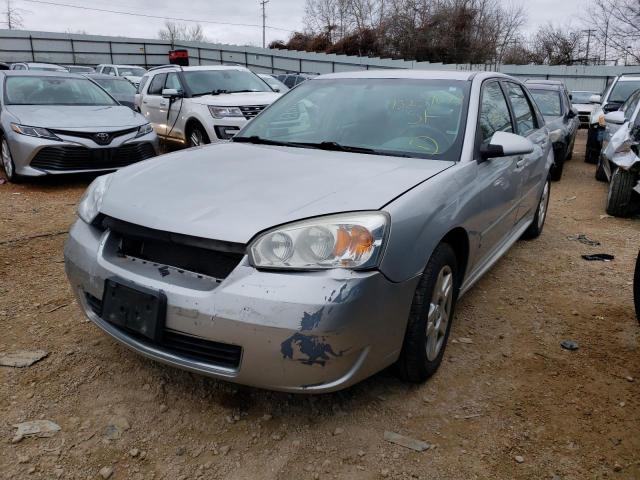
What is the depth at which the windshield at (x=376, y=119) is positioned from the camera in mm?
2908

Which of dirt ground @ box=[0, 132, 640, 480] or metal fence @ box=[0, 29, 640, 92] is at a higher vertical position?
metal fence @ box=[0, 29, 640, 92]

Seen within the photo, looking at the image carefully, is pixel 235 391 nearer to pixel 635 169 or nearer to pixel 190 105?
pixel 635 169

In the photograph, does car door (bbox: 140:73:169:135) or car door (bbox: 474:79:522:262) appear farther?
car door (bbox: 140:73:169:135)

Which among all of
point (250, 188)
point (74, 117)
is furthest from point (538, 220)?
point (74, 117)

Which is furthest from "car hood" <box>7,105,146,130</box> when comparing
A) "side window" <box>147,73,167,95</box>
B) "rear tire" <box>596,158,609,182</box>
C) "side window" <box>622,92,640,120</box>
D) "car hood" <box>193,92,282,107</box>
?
"rear tire" <box>596,158,609,182</box>

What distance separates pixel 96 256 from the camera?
2301mm

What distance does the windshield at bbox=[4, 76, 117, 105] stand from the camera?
283 inches

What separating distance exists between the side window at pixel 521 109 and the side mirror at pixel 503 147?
104 cm

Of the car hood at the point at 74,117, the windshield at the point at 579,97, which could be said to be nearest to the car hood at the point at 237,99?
the car hood at the point at 74,117

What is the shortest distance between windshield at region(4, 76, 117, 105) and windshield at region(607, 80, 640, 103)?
10068 millimetres

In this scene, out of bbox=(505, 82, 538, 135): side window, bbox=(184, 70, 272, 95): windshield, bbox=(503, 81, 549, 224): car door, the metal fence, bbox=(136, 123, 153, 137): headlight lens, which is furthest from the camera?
the metal fence

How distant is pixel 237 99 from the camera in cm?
823

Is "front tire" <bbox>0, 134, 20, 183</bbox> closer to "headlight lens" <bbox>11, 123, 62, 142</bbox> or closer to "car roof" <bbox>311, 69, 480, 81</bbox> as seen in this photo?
"headlight lens" <bbox>11, 123, 62, 142</bbox>

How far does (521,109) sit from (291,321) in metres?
3.22
